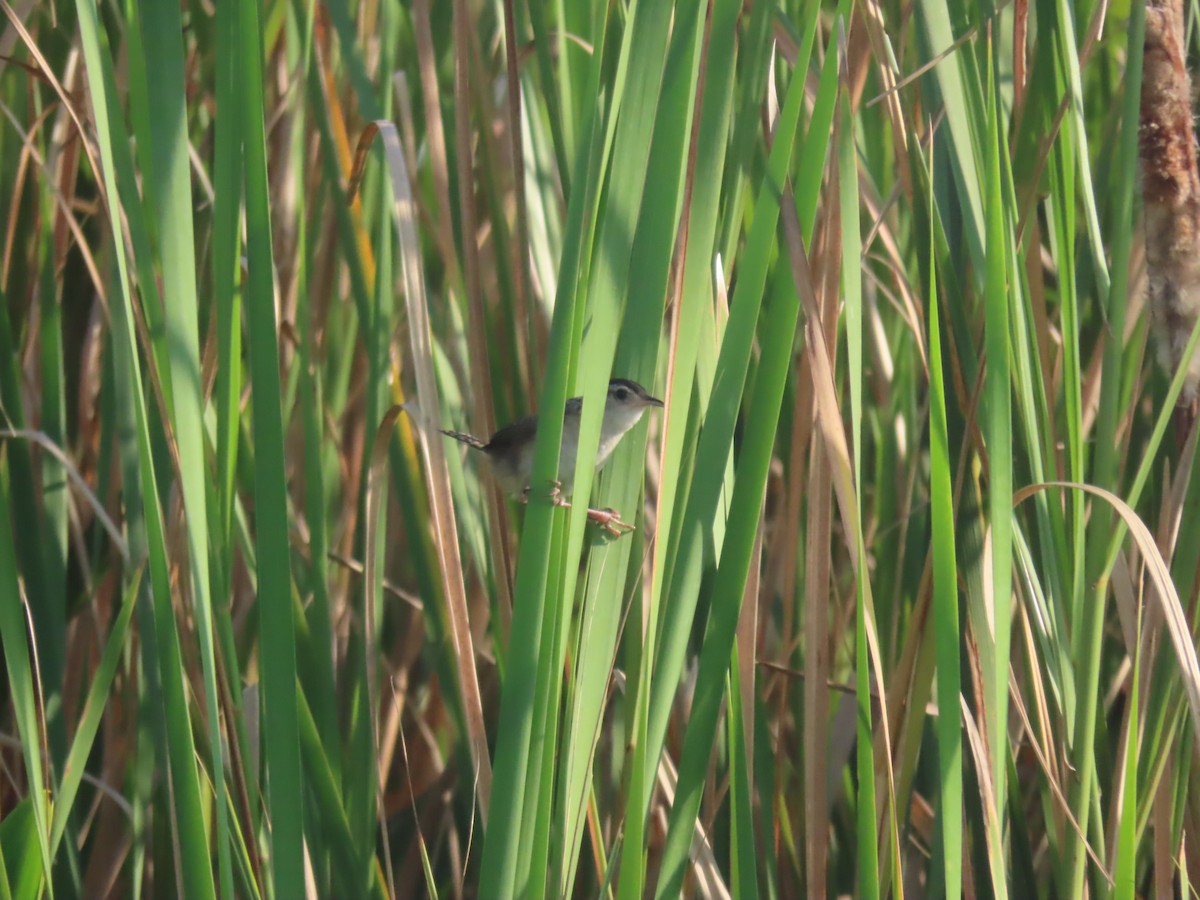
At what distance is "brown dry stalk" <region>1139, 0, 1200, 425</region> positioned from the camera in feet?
4.89

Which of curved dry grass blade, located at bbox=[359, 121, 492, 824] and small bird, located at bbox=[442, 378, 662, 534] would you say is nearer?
curved dry grass blade, located at bbox=[359, 121, 492, 824]

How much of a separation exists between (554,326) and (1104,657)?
4.83ft

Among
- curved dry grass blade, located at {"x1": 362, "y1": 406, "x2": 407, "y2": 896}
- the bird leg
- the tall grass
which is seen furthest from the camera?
curved dry grass blade, located at {"x1": 362, "y1": 406, "x2": 407, "y2": 896}

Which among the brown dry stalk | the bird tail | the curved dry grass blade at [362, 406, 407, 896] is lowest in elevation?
the curved dry grass blade at [362, 406, 407, 896]

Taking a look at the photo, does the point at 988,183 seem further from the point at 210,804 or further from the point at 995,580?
the point at 210,804

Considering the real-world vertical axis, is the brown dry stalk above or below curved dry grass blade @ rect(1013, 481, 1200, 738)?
above

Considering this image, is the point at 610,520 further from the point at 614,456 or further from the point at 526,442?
the point at 526,442

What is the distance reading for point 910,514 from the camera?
1.83 meters

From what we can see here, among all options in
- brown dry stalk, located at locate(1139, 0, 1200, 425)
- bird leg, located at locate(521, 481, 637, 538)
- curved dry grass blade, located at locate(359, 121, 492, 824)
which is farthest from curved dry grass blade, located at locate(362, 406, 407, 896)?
brown dry stalk, located at locate(1139, 0, 1200, 425)

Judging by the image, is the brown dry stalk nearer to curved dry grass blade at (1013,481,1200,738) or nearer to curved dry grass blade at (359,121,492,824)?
curved dry grass blade at (1013,481,1200,738)

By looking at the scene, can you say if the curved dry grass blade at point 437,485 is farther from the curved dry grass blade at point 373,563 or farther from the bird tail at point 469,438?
the bird tail at point 469,438

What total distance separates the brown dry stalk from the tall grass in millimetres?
48

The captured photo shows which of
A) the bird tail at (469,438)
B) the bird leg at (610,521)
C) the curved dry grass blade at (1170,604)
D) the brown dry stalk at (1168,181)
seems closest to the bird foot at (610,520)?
the bird leg at (610,521)

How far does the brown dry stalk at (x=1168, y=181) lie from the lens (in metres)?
1.49
